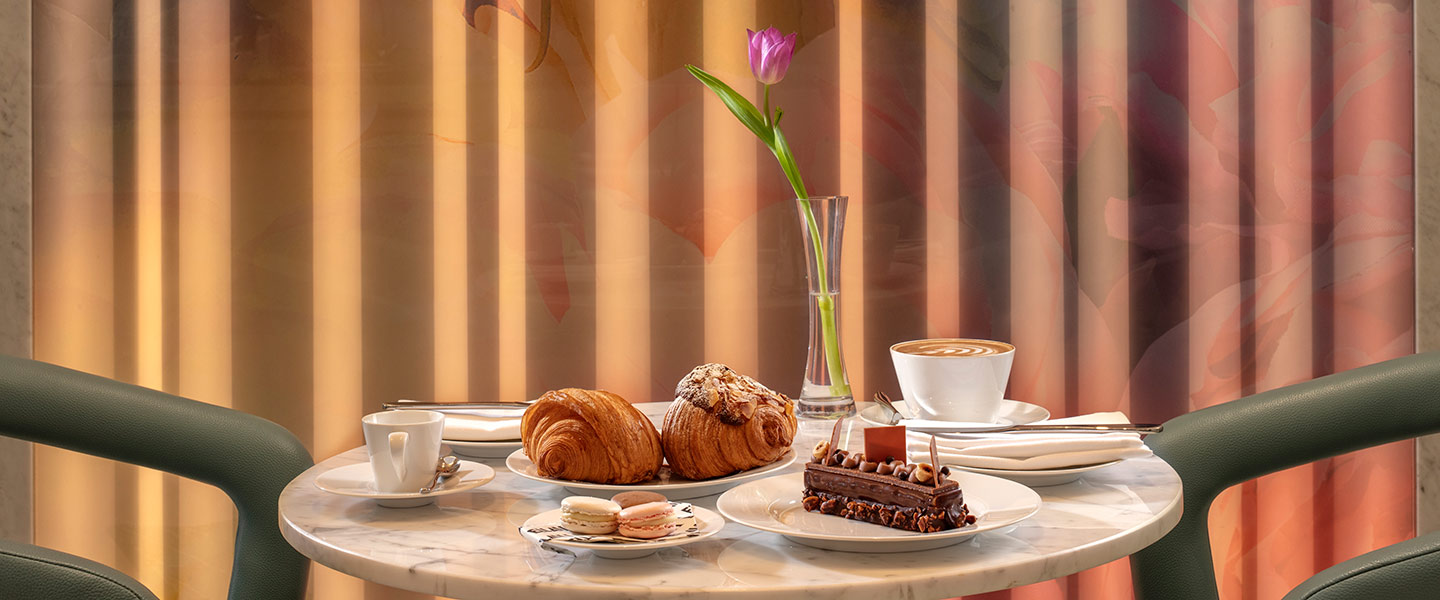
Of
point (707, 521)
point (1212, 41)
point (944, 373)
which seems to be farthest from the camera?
point (1212, 41)

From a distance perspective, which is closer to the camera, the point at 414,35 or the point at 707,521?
the point at 707,521

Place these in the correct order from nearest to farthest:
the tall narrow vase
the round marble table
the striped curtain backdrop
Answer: the round marble table, the tall narrow vase, the striped curtain backdrop

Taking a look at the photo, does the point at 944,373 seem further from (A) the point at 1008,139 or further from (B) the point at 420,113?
(B) the point at 420,113

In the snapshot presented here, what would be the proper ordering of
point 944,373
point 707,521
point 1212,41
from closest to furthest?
point 707,521
point 944,373
point 1212,41

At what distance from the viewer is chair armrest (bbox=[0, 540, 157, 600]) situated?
812mm

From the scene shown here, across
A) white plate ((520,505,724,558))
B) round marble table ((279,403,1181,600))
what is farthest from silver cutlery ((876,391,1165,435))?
white plate ((520,505,724,558))

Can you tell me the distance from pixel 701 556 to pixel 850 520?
0.12 m

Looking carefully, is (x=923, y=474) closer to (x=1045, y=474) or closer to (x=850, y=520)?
(x=850, y=520)

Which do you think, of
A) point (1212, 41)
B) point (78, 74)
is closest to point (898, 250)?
point (1212, 41)

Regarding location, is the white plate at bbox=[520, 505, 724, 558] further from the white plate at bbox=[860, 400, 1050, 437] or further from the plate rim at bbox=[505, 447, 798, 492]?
the white plate at bbox=[860, 400, 1050, 437]

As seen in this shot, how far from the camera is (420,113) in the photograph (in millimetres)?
1597

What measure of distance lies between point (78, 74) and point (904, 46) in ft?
4.14

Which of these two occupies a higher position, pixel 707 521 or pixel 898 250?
pixel 898 250

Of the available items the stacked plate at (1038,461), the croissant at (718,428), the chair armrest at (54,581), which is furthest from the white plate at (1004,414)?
the chair armrest at (54,581)
